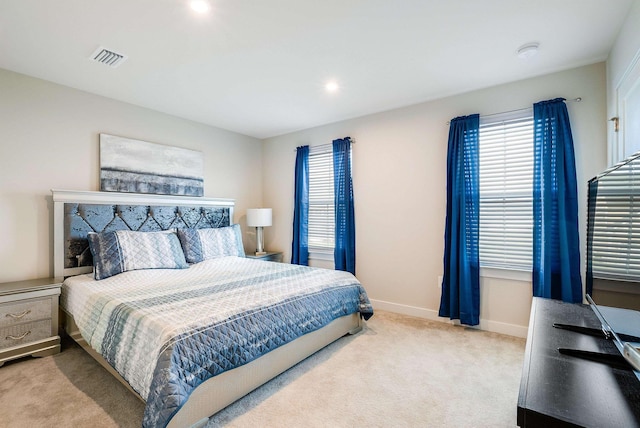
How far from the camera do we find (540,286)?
274 cm

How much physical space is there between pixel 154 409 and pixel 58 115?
3075 mm

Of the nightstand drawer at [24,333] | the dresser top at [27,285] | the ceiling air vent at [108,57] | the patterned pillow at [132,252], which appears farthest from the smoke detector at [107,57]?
the nightstand drawer at [24,333]

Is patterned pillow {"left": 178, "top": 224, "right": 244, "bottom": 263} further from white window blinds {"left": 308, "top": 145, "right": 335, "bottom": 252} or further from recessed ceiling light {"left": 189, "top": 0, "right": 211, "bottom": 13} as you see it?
recessed ceiling light {"left": 189, "top": 0, "right": 211, "bottom": 13}

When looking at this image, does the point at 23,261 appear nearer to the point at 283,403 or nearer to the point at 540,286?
the point at 283,403

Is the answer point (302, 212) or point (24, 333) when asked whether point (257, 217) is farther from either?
point (24, 333)

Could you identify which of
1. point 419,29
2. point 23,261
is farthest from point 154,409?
point 419,29

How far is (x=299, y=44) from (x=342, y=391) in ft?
8.45

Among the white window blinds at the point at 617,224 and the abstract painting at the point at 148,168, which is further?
the abstract painting at the point at 148,168

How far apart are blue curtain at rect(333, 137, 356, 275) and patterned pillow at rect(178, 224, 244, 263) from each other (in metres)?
1.38

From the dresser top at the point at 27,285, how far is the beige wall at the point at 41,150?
0.19 meters

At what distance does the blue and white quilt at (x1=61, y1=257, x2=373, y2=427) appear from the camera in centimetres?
156

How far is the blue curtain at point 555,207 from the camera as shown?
2609mm

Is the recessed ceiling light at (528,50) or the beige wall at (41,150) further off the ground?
the recessed ceiling light at (528,50)

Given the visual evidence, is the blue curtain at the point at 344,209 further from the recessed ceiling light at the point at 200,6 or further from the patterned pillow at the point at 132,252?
the recessed ceiling light at the point at 200,6
